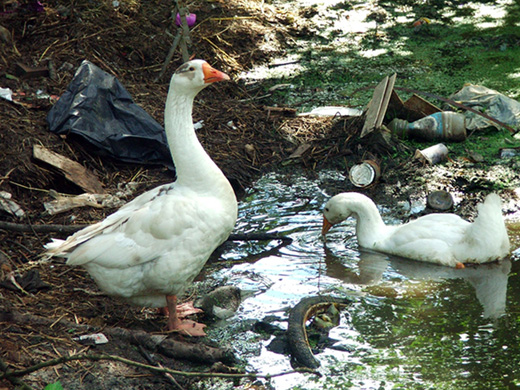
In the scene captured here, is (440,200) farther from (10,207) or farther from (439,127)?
(10,207)

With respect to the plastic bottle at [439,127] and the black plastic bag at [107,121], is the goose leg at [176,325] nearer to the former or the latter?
the black plastic bag at [107,121]

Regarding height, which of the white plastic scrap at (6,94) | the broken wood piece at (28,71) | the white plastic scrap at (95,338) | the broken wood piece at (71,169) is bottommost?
the white plastic scrap at (95,338)

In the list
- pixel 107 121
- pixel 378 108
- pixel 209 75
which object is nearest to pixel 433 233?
pixel 378 108

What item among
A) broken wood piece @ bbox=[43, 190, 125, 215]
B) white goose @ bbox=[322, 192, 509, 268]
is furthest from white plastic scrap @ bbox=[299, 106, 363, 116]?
broken wood piece @ bbox=[43, 190, 125, 215]

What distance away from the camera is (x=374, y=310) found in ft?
14.3

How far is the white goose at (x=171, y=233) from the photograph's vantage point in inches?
158

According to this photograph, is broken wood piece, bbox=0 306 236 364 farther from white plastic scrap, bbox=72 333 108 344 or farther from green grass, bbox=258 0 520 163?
green grass, bbox=258 0 520 163

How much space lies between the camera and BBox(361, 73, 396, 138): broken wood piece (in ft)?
20.8

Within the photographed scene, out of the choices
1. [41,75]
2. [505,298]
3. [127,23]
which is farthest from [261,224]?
[127,23]

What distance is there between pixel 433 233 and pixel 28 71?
4.45 m

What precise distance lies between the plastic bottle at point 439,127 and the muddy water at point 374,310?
1.15 m

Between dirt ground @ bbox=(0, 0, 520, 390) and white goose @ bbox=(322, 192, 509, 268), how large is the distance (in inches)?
24.9

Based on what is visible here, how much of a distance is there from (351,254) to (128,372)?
2335mm

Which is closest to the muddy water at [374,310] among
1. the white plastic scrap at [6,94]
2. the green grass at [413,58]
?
the green grass at [413,58]
